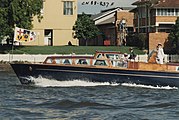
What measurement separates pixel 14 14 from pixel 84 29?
21.5m

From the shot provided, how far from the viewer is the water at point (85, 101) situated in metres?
24.1

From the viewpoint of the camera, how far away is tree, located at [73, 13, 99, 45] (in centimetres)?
8750

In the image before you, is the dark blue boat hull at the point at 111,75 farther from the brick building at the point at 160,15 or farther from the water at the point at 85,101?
the brick building at the point at 160,15

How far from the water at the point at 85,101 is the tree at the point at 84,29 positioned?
48.9 m

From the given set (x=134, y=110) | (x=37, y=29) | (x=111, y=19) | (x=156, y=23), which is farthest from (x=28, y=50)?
(x=134, y=110)

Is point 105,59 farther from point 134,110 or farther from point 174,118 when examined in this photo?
point 174,118

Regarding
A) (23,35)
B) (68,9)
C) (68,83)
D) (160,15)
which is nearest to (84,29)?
(68,9)

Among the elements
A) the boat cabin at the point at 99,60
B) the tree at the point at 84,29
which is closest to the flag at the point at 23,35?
the boat cabin at the point at 99,60

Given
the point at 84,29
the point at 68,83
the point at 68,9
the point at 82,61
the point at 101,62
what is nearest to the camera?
the point at 101,62

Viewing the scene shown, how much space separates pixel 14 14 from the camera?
6919 cm

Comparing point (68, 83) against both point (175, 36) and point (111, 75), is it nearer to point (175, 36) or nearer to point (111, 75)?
point (111, 75)

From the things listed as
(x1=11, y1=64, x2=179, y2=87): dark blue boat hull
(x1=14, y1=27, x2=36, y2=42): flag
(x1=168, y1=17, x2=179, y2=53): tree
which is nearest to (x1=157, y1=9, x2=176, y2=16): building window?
(x1=168, y1=17, x2=179, y2=53): tree

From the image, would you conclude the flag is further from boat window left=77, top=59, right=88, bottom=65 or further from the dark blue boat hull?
boat window left=77, top=59, right=88, bottom=65

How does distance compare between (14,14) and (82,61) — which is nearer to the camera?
(82,61)
